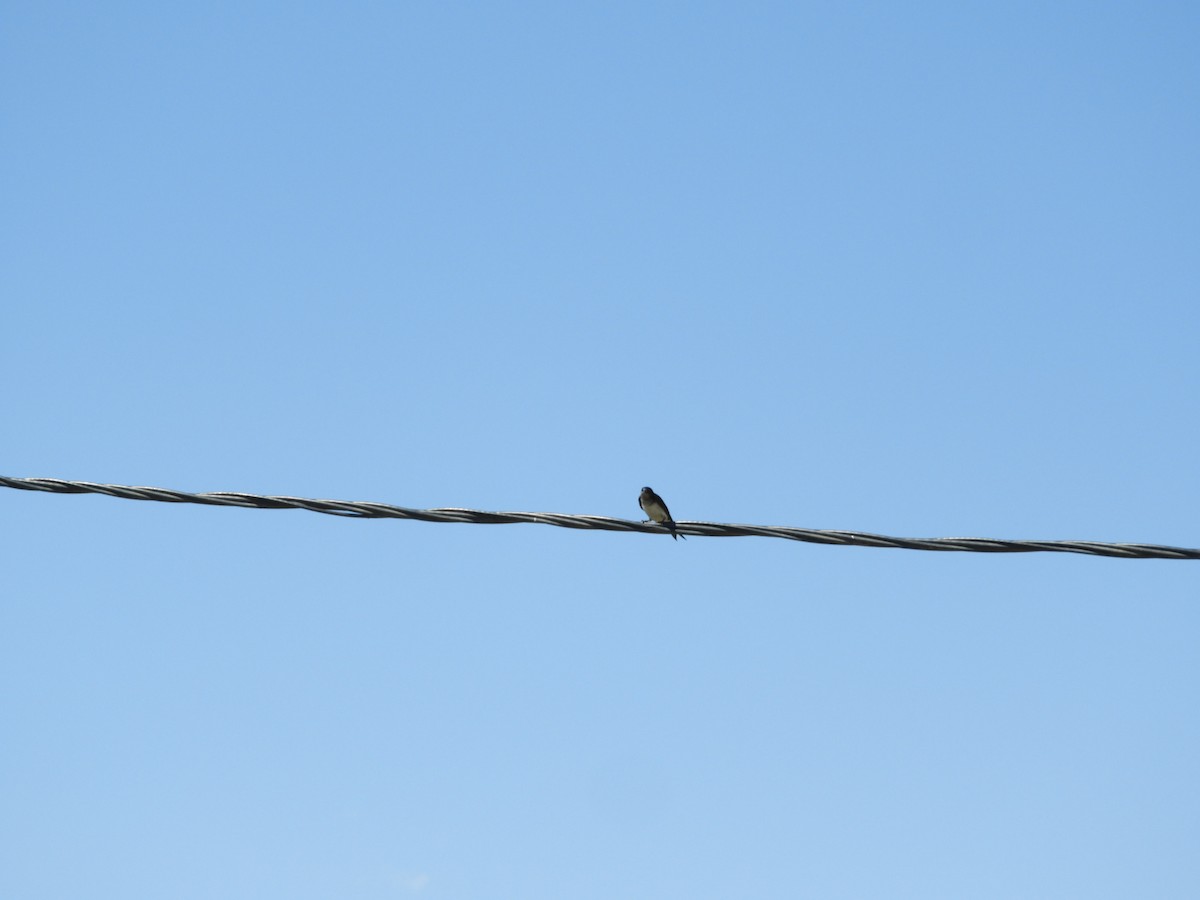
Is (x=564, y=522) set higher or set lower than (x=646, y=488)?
lower

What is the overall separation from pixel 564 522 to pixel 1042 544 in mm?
2226

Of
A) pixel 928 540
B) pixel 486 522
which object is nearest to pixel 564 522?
pixel 486 522

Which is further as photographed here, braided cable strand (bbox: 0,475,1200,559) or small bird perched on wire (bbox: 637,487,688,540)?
small bird perched on wire (bbox: 637,487,688,540)

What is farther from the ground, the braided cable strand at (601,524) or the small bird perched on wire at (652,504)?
the small bird perched on wire at (652,504)

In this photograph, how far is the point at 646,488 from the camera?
16.4m

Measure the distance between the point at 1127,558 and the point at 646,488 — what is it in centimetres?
1010

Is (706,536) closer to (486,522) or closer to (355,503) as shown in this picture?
(486,522)

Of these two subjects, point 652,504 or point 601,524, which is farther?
point 652,504

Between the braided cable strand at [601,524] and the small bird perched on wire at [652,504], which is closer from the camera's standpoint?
the braided cable strand at [601,524]

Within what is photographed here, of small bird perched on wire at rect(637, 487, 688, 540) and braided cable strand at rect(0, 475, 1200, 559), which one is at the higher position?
small bird perched on wire at rect(637, 487, 688, 540)

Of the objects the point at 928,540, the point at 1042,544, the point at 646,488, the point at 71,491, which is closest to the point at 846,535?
the point at 928,540

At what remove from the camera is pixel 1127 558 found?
21.4 ft

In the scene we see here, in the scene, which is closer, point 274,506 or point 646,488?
point 274,506

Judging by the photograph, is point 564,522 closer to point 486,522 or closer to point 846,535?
point 486,522
